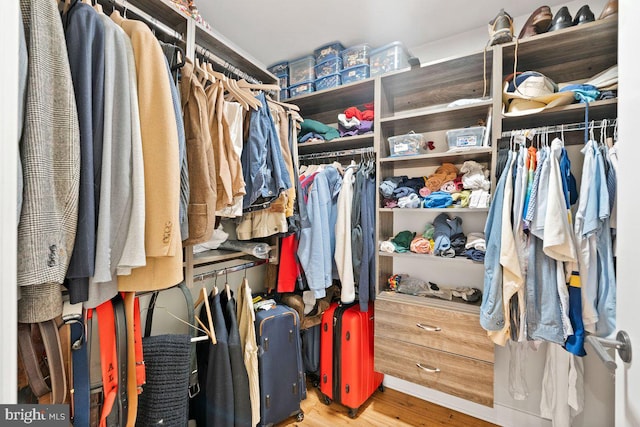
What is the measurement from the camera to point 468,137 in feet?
5.08

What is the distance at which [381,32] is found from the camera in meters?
1.86

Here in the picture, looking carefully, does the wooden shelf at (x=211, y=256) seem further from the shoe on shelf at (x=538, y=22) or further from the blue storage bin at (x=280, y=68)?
the shoe on shelf at (x=538, y=22)

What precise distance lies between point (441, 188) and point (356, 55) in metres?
1.11

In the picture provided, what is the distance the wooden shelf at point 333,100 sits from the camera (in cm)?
190

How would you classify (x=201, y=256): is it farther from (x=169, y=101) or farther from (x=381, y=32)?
(x=381, y=32)

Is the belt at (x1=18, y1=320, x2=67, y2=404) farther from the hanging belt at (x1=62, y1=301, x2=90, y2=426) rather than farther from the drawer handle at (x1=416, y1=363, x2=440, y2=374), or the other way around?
the drawer handle at (x1=416, y1=363, x2=440, y2=374)

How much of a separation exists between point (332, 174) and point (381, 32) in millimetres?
1034

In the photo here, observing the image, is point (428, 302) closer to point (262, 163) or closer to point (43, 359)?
point (262, 163)

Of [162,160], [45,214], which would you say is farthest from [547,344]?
[45,214]

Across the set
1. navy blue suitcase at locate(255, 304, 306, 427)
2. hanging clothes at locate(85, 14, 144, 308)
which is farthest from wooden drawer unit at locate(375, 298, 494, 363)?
hanging clothes at locate(85, 14, 144, 308)

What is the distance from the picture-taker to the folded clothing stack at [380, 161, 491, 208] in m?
1.55

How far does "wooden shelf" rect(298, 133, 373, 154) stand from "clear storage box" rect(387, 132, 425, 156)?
0.62ft

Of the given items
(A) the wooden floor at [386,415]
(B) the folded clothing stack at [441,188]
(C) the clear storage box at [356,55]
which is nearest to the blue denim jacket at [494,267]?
(B) the folded clothing stack at [441,188]

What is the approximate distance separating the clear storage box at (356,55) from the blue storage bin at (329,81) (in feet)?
0.38
